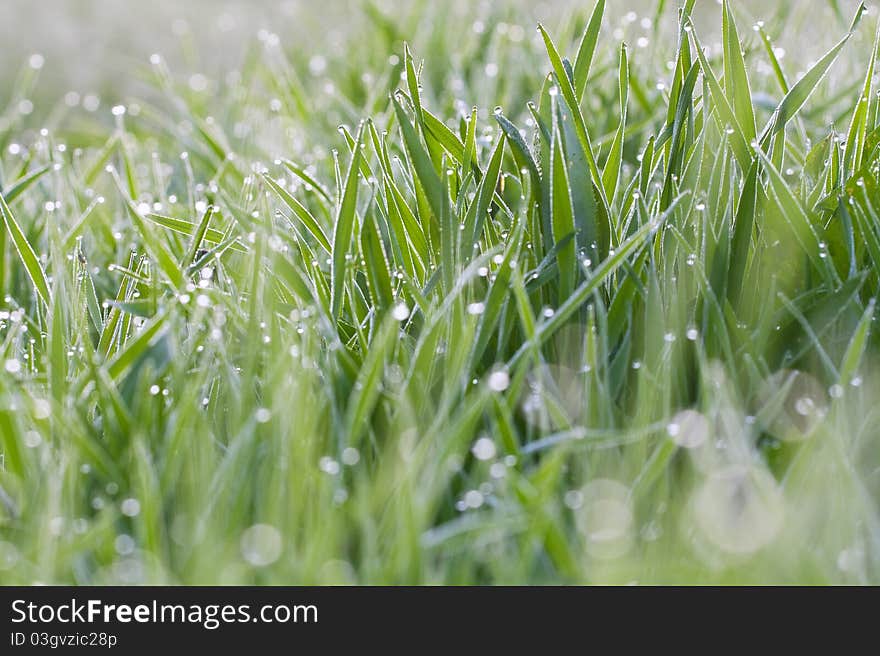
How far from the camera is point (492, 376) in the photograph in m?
0.87

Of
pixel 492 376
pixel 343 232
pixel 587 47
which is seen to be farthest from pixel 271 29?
pixel 492 376

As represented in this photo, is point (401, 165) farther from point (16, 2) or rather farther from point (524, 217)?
point (16, 2)

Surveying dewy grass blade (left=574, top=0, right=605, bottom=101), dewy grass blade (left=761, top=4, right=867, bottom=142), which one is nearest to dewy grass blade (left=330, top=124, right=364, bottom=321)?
dewy grass blade (left=574, top=0, right=605, bottom=101)

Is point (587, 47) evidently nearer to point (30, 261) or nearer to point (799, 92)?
point (799, 92)

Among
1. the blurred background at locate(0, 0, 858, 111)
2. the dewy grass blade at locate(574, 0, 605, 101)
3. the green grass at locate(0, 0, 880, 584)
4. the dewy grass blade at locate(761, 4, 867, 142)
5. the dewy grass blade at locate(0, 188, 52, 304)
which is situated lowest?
the green grass at locate(0, 0, 880, 584)

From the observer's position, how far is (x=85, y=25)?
11.2 ft

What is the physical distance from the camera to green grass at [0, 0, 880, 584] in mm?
793

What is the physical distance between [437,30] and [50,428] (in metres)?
1.61

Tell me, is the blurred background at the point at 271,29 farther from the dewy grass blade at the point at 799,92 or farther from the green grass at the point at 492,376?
the green grass at the point at 492,376

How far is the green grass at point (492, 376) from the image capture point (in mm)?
793

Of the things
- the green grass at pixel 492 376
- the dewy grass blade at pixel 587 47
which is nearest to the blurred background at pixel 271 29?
the dewy grass blade at pixel 587 47

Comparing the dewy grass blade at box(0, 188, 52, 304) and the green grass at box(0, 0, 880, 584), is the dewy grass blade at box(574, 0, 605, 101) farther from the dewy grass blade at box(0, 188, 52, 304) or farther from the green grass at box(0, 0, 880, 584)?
the dewy grass blade at box(0, 188, 52, 304)
